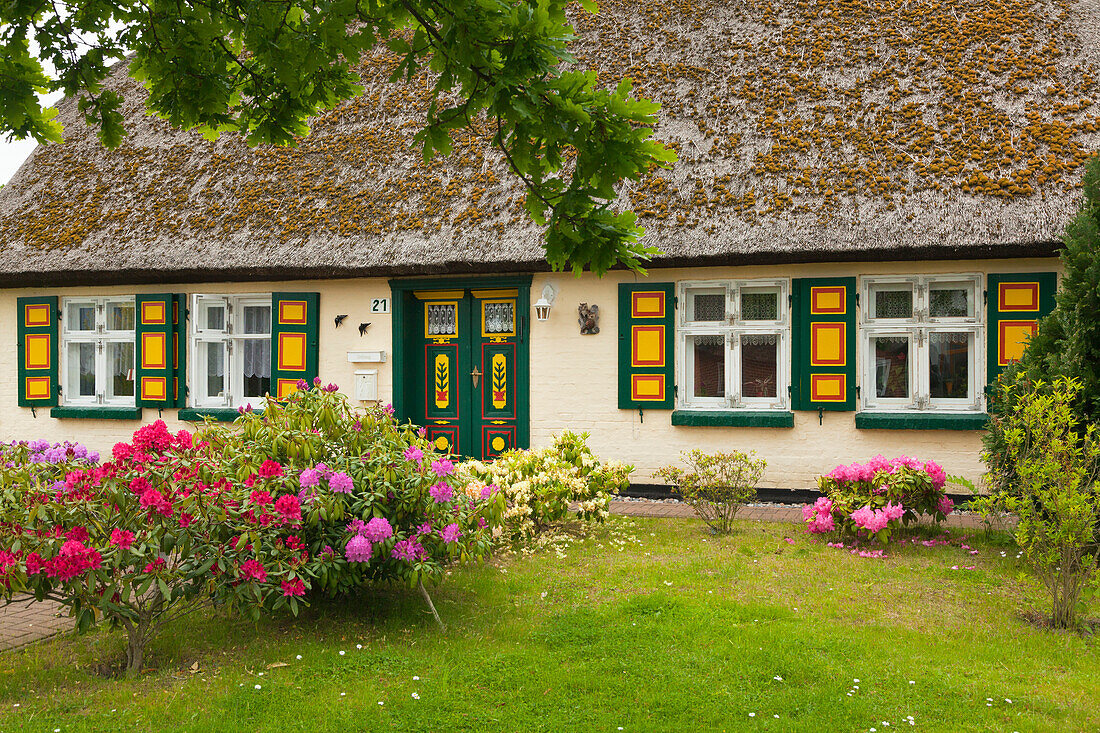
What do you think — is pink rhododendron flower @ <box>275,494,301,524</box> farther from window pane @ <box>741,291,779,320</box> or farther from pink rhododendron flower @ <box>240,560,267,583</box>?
window pane @ <box>741,291,779,320</box>

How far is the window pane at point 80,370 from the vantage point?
1114 cm

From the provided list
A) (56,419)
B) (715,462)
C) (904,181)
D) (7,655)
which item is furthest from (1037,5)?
(56,419)

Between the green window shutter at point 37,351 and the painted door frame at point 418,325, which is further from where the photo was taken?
the green window shutter at point 37,351

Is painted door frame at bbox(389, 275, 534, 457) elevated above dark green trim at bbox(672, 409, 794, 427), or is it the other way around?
painted door frame at bbox(389, 275, 534, 457)

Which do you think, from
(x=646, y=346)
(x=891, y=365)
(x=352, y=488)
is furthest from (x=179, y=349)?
(x=891, y=365)

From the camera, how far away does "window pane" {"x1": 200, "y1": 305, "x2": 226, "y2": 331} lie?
1069 centimetres

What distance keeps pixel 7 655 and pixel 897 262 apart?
290 inches

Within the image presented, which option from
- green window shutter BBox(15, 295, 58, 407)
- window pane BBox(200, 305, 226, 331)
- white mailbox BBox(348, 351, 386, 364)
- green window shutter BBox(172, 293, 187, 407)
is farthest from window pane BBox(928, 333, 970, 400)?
green window shutter BBox(15, 295, 58, 407)

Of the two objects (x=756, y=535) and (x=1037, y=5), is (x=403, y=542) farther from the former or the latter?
(x=1037, y=5)

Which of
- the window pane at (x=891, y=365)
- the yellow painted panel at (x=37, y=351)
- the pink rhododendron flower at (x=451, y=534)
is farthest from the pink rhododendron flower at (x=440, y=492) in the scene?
the yellow painted panel at (x=37, y=351)

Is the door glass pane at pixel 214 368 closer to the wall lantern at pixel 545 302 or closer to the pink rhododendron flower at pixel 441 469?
the wall lantern at pixel 545 302

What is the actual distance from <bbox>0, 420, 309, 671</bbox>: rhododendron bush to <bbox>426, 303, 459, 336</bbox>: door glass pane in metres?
5.57

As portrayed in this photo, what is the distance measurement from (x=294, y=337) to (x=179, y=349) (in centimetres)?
154

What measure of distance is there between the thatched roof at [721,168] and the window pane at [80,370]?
3.32 feet
